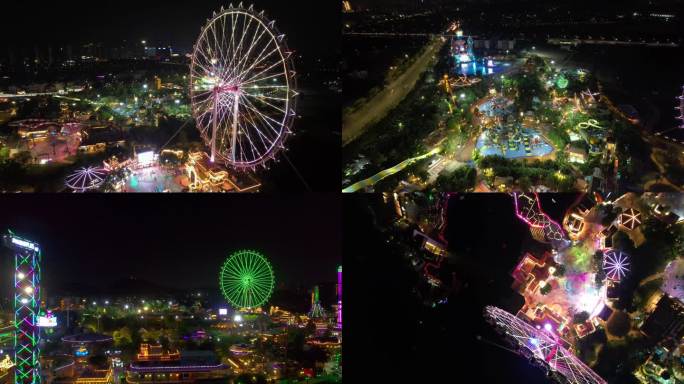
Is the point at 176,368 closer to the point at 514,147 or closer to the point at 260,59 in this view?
the point at 260,59

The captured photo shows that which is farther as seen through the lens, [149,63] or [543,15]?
[543,15]

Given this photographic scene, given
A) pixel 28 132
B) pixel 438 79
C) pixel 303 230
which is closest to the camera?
pixel 28 132

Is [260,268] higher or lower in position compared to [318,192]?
lower

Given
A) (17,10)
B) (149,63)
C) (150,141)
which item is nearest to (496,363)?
(150,141)

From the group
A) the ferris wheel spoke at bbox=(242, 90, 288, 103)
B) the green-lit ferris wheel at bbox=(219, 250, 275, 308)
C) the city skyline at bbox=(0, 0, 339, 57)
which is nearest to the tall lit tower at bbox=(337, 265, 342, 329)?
the green-lit ferris wheel at bbox=(219, 250, 275, 308)

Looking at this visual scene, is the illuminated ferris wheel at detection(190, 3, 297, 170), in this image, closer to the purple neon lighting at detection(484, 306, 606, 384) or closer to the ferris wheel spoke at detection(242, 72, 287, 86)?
the ferris wheel spoke at detection(242, 72, 287, 86)

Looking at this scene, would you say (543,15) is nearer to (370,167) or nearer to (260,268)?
(370,167)

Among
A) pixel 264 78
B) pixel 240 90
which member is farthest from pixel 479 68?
pixel 240 90
